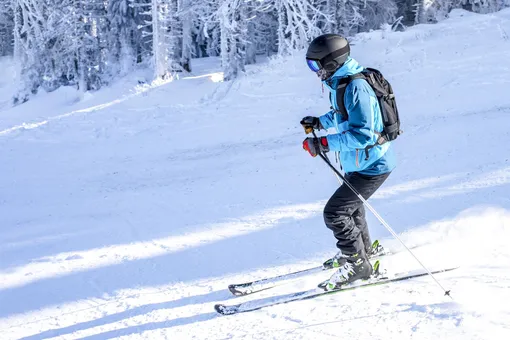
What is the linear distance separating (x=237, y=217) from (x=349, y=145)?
311 cm

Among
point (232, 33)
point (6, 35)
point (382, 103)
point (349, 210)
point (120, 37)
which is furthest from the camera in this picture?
point (6, 35)

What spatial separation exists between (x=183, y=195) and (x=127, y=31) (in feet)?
77.1

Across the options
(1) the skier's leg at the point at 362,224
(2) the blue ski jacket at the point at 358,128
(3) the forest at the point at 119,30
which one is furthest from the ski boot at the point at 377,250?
(3) the forest at the point at 119,30

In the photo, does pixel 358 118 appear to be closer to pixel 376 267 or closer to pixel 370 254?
pixel 376 267

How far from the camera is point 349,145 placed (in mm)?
3801

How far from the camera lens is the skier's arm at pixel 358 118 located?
146 inches

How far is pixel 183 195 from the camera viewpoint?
7.76m

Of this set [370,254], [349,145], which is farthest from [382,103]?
[370,254]

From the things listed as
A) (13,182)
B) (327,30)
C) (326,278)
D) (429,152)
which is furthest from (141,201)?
(327,30)

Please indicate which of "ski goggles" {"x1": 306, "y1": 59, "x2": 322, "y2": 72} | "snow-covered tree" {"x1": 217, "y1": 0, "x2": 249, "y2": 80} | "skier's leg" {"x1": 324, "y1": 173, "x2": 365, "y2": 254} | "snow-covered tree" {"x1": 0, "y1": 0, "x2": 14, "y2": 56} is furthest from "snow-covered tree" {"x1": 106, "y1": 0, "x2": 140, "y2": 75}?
"skier's leg" {"x1": 324, "y1": 173, "x2": 365, "y2": 254}

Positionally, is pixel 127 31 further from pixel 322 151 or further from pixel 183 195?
pixel 322 151

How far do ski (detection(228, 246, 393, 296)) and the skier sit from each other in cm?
30

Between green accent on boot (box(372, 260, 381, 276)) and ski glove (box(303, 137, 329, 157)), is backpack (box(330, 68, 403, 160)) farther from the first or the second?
green accent on boot (box(372, 260, 381, 276))

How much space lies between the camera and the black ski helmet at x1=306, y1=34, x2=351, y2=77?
379 cm
